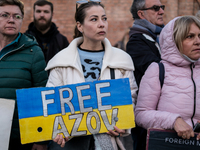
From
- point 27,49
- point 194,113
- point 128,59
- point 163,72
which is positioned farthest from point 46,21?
point 194,113

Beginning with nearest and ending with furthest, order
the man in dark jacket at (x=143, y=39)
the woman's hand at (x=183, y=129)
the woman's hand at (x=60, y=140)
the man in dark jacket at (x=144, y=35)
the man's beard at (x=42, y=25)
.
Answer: the woman's hand at (x=183, y=129) → the woman's hand at (x=60, y=140) → the man in dark jacket at (x=143, y=39) → the man in dark jacket at (x=144, y=35) → the man's beard at (x=42, y=25)

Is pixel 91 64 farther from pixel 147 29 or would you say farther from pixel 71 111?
pixel 147 29

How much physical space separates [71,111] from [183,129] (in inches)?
34.5

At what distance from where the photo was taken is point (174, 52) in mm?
2471

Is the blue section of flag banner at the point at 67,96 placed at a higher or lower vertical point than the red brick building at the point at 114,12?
lower

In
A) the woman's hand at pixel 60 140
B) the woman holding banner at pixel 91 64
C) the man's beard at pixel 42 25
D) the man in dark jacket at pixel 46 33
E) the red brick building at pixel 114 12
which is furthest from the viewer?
the red brick building at pixel 114 12

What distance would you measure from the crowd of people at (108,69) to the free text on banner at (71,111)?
9cm

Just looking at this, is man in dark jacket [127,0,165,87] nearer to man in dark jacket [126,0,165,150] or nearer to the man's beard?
man in dark jacket [126,0,165,150]

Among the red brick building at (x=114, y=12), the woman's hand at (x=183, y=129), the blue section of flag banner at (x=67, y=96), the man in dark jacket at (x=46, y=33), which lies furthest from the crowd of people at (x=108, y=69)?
the red brick building at (x=114, y=12)

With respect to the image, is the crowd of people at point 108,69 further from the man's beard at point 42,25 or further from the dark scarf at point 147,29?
the man's beard at point 42,25

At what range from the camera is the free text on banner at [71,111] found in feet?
7.66

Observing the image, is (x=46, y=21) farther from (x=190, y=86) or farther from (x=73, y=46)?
(x=190, y=86)

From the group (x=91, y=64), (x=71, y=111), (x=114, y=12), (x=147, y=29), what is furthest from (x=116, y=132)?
(x=114, y=12)

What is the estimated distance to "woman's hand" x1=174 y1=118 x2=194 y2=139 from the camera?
7.13 feet
